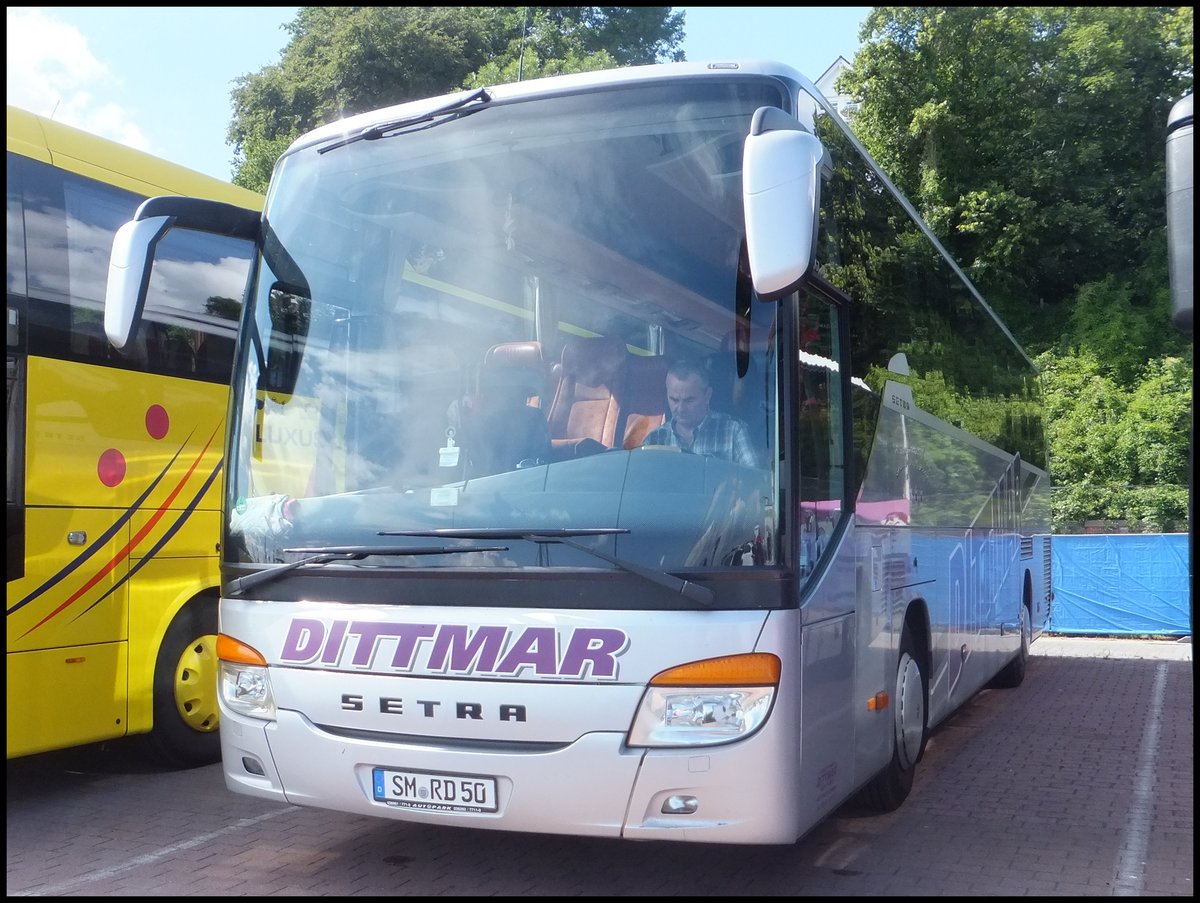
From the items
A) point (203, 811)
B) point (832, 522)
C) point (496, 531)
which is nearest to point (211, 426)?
point (203, 811)

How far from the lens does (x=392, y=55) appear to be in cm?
3612

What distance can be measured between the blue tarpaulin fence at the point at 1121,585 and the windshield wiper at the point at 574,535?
54.7 ft

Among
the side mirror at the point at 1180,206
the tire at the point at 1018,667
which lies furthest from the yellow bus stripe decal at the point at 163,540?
the tire at the point at 1018,667

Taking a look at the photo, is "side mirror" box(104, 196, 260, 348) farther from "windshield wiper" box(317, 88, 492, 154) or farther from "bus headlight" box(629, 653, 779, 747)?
"bus headlight" box(629, 653, 779, 747)

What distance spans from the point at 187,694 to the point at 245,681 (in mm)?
2681

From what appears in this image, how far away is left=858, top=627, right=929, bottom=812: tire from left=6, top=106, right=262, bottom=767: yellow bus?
13.5 ft

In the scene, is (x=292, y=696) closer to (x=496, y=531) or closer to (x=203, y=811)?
(x=496, y=531)

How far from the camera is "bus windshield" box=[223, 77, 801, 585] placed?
444 centimetres

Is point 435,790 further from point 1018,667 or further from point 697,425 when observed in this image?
point 1018,667

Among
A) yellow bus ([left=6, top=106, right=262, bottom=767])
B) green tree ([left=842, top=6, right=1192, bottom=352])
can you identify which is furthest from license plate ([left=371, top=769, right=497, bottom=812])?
green tree ([left=842, top=6, right=1192, bottom=352])

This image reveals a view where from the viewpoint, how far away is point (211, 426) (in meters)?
7.62

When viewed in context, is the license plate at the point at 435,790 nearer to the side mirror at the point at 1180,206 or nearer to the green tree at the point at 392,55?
the side mirror at the point at 1180,206

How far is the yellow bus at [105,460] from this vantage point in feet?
20.8

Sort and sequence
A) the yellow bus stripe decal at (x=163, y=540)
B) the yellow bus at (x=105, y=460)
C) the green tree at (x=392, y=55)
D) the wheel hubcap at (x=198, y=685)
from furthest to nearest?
the green tree at (x=392, y=55), the wheel hubcap at (x=198, y=685), the yellow bus stripe decal at (x=163, y=540), the yellow bus at (x=105, y=460)
